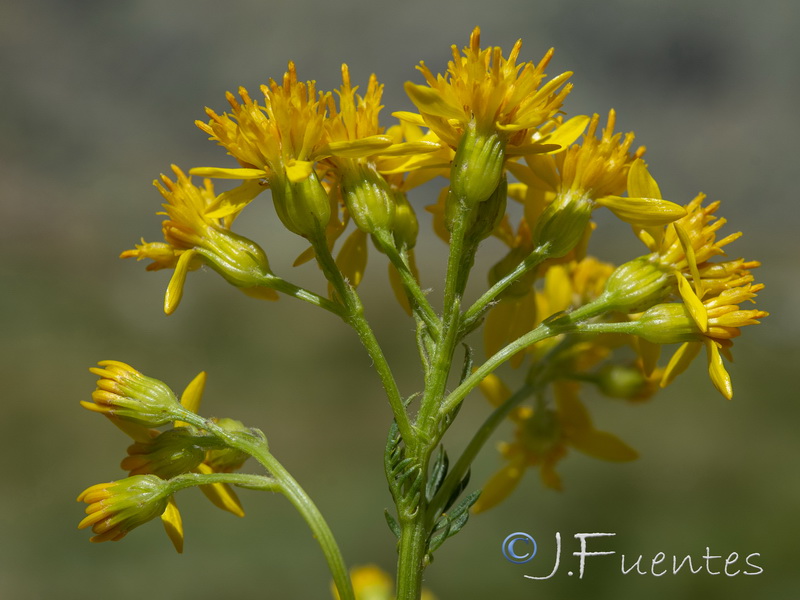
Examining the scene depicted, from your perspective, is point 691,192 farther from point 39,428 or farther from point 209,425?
point 209,425

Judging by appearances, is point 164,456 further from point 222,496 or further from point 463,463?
point 463,463

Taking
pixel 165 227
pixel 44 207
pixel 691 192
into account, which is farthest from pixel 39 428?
pixel 691 192

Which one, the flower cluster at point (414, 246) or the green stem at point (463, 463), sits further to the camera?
the green stem at point (463, 463)

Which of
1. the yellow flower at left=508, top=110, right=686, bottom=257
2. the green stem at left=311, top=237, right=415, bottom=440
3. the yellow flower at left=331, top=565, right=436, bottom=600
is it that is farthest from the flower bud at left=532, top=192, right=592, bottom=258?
the yellow flower at left=331, top=565, right=436, bottom=600

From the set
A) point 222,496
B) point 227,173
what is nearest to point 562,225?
point 227,173

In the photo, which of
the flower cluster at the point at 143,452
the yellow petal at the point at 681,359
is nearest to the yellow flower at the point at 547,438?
the yellow petal at the point at 681,359

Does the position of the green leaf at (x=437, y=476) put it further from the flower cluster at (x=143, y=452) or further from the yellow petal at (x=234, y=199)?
the yellow petal at (x=234, y=199)
